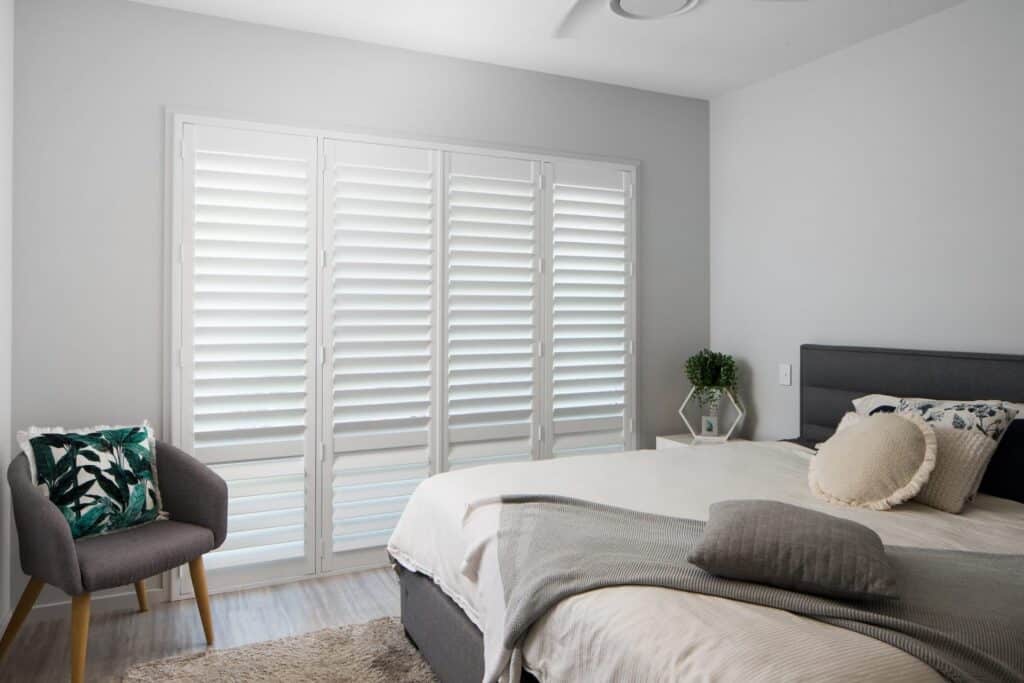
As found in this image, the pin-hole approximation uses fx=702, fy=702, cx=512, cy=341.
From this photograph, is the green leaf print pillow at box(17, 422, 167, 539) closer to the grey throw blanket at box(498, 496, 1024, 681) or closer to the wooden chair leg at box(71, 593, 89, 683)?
the wooden chair leg at box(71, 593, 89, 683)

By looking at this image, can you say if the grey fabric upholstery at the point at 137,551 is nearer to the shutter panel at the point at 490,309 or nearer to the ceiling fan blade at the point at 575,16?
the shutter panel at the point at 490,309

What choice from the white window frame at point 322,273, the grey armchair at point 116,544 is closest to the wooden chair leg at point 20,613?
the grey armchair at point 116,544

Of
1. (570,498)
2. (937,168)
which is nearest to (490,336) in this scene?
(570,498)

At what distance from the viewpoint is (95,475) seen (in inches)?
103

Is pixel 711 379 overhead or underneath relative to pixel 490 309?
underneath

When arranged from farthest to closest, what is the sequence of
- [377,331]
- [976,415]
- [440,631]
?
[377,331] → [976,415] → [440,631]

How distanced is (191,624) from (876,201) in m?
3.54

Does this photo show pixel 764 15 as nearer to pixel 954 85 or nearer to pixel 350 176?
pixel 954 85

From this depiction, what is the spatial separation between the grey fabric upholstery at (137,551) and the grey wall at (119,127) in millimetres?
602

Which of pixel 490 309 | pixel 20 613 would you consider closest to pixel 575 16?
pixel 490 309

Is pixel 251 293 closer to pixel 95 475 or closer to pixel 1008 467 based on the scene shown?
pixel 95 475

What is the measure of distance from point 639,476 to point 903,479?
0.86 meters

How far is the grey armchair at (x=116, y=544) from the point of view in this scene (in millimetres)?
2270

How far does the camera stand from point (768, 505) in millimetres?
1639
